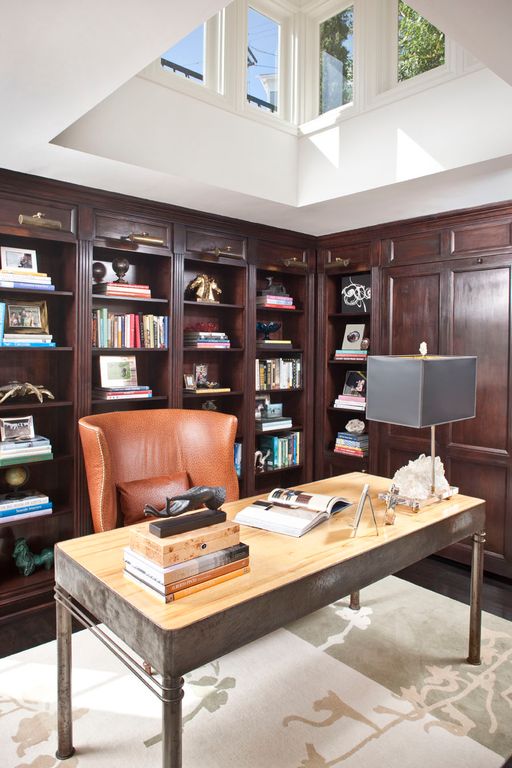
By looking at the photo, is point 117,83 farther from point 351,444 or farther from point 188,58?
point 351,444

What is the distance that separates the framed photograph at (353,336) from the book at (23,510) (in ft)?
8.36

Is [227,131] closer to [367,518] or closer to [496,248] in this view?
[496,248]

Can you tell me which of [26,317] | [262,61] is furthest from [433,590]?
[262,61]

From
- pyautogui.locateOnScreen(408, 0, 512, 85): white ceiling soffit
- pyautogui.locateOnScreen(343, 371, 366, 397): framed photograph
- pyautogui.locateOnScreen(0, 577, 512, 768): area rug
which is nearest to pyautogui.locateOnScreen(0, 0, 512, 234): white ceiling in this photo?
pyautogui.locateOnScreen(408, 0, 512, 85): white ceiling soffit

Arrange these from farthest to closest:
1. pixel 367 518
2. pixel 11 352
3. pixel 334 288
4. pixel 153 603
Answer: pixel 334 288
pixel 11 352
pixel 367 518
pixel 153 603

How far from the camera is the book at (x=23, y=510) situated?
2.90 m

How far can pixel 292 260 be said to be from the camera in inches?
166

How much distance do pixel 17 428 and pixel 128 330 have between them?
89 cm

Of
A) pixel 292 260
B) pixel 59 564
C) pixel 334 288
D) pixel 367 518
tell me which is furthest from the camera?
pixel 334 288

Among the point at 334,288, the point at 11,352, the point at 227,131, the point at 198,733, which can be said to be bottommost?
the point at 198,733

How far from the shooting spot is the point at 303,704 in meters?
2.10

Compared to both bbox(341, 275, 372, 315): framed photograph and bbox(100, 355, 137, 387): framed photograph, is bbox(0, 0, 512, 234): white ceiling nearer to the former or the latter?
bbox(341, 275, 372, 315): framed photograph

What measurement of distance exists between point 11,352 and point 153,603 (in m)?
2.24

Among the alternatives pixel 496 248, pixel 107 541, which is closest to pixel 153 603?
pixel 107 541
